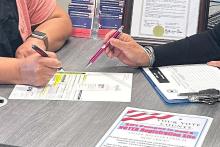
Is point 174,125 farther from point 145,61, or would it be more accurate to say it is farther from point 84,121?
point 145,61

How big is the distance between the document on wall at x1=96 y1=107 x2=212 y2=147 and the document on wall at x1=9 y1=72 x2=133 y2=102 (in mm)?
106

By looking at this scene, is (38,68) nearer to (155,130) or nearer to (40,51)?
(40,51)

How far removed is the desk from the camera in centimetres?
103

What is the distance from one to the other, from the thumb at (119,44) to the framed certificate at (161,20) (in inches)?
10.5

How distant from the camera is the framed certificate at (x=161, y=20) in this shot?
5.46 ft

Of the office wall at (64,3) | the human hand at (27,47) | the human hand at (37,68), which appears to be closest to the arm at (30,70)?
the human hand at (37,68)

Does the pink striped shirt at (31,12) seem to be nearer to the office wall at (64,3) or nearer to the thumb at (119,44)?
the office wall at (64,3)

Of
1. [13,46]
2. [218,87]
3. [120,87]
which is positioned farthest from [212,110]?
[13,46]

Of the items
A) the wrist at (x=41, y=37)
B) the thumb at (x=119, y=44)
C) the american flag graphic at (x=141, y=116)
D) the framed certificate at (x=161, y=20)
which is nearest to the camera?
the american flag graphic at (x=141, y=116)

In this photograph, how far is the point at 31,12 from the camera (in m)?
1.62

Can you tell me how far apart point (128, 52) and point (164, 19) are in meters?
0.34

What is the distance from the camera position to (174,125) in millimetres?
1092

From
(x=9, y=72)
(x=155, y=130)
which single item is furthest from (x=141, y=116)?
(x=9, y=72)

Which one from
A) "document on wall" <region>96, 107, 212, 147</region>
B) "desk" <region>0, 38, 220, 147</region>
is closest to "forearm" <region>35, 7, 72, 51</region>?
"desk" <region>0, 38, 220, 147</region>
